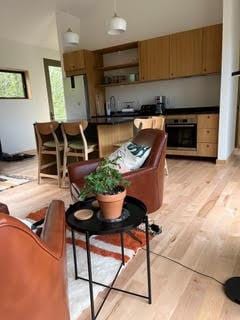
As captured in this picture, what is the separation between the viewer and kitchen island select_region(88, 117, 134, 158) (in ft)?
10.6

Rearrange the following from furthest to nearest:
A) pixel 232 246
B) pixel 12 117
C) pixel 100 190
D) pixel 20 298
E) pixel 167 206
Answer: pixel 12 117 < pixel 167 206 < pixel 232 246 < pixel 100 190 < pixel 20 298

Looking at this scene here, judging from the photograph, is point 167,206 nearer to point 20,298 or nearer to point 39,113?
point 20,298

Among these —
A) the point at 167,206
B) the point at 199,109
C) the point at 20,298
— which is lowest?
the point at 167,206

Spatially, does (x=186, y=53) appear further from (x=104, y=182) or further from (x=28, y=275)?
(x=28, y=275)

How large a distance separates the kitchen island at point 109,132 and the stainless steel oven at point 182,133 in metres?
1.02

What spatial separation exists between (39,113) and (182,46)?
3.92 metres

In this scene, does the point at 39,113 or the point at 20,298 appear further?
the point at 39,113

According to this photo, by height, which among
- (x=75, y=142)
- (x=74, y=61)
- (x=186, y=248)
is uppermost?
(x=74, y=61)

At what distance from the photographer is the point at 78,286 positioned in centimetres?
157

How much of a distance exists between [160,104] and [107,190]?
13.0 feet

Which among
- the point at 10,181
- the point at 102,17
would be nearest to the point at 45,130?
the point at 10,181

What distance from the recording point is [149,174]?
1.94m

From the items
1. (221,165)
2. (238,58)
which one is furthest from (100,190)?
(238,58)

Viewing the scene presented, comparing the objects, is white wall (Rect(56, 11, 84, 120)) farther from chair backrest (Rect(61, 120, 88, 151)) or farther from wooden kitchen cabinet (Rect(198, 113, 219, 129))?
wooden kitchen cabinet (Rect(198, 113, 219, 129))
